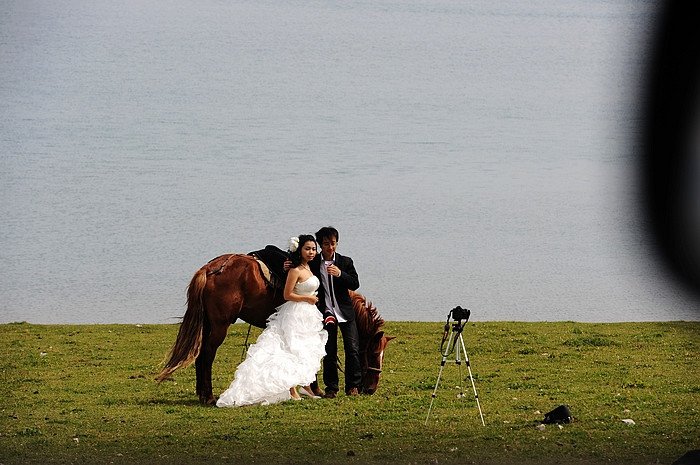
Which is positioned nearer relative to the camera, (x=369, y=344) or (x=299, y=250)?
(x=299, y=250)

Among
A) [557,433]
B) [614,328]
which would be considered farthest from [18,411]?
[614,328]

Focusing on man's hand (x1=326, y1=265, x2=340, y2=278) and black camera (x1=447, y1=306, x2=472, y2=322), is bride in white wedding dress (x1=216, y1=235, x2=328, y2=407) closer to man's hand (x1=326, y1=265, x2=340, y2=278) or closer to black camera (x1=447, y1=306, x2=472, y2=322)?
man's hand (x1=326, y1=265, x2=340, y2=278)

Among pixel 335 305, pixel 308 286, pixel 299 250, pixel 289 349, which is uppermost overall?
pixel 299 250

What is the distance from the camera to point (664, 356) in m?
13.2

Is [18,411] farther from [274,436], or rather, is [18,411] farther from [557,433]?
[557,433]

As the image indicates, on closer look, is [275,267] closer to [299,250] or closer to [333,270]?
[299,250]

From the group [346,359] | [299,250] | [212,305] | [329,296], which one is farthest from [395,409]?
[212,305]

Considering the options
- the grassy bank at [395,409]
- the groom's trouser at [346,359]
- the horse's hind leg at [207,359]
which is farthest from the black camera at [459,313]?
the horse's hind leg at [207,359]

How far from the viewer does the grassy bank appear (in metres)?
7.75

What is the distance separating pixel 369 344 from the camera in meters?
10.4

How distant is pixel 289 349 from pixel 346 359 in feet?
2.42

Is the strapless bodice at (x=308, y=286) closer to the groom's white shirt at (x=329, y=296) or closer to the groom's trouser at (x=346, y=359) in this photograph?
the groom's white shirt at (x=329, y=296)

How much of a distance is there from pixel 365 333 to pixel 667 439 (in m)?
3.54

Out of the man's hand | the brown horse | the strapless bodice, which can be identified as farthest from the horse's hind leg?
the man's hand
